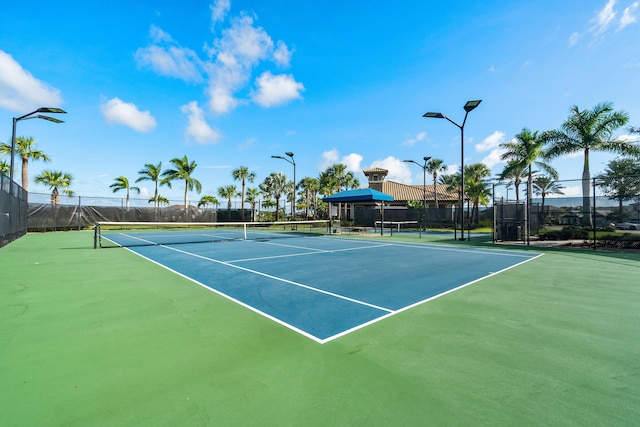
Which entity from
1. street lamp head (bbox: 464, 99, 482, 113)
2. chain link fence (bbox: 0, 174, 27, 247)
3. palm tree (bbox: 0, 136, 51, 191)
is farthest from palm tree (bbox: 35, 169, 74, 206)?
street lamp head (bbox: 464, 99, 482, 113)

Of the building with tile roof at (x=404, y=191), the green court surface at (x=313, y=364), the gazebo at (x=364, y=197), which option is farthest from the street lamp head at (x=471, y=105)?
the building with tile roof at (x=404, y=191)

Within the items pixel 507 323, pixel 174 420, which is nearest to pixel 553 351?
pixel 507 323

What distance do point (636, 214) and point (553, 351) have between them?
620 inches

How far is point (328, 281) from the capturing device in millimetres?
6570

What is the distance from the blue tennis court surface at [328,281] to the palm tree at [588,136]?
650 inches

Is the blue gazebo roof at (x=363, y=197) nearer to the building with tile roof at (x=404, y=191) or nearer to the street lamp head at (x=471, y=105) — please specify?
the street lamp head at (x=471, y=105)

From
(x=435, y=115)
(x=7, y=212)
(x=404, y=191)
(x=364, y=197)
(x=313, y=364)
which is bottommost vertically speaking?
(x=313, y=364)

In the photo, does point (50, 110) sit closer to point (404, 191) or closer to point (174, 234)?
point (174, 234)

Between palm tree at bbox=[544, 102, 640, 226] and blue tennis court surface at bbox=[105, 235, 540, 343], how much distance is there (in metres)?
16.5

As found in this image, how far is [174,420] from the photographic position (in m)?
2.12

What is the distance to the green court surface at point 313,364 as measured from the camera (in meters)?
2.21

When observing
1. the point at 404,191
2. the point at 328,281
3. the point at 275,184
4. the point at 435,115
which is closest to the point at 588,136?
the point at 435,115

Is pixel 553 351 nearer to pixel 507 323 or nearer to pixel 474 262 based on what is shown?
pixel 507 323

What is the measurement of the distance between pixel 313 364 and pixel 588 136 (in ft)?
85.9
